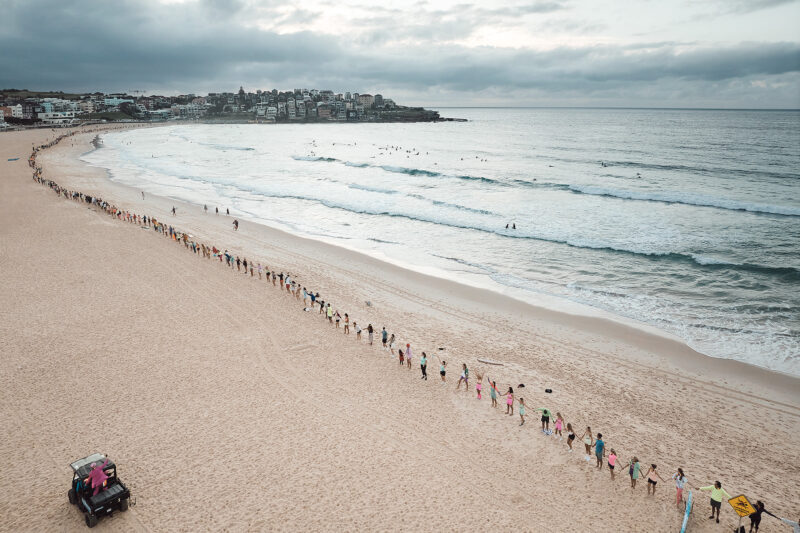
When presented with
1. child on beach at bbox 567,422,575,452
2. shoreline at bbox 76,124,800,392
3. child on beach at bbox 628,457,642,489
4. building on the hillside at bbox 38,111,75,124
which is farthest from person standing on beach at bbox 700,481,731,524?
building on the hillside at bbox 38,111,75,124

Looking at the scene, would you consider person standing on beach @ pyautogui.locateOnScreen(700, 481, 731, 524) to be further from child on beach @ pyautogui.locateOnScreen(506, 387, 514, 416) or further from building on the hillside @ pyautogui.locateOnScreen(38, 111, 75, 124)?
building on the hillside @ pyautogui.locateOnScreen(38, 111, 75, 124)

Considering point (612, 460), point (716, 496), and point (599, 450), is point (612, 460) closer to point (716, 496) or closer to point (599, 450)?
point (599, 450)

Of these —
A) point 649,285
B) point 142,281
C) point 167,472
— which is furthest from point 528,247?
point 167,472

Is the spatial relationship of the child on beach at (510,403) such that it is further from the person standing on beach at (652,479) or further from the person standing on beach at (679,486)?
the person standing on beach at (679,486)

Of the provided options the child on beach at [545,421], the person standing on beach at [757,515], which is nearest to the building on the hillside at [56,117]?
the child on beach at [545,421]

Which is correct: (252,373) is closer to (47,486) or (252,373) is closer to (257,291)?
(47,486)

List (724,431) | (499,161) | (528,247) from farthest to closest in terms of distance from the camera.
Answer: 1. (499,161)
2. (528,247)
3. (724,431)
